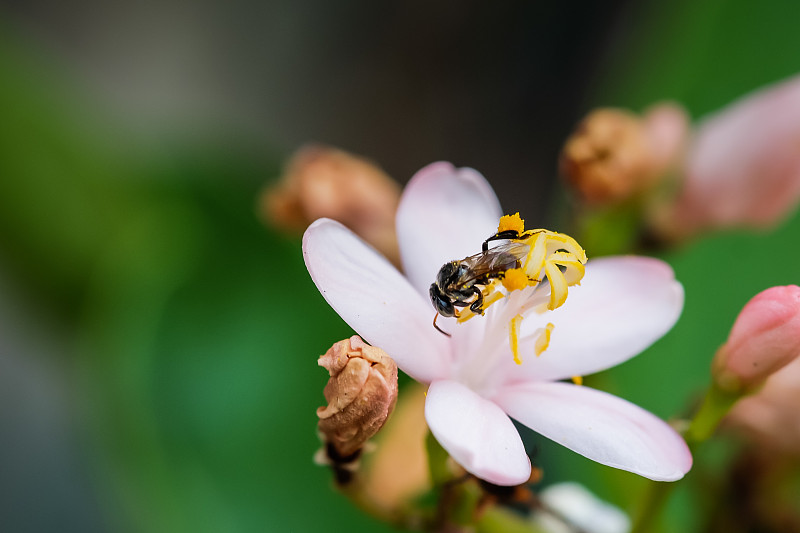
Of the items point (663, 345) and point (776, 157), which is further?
point (663, 345)

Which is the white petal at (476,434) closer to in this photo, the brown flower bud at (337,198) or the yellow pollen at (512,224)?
the yellow pollen at (512,224)

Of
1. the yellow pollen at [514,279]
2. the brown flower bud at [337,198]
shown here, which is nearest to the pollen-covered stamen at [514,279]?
the yellow pollen at [514,279]

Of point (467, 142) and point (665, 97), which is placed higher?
point (665, 97)

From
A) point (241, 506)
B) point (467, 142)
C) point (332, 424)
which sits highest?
point (332, 424)

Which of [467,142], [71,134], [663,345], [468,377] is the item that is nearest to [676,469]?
[468,377]

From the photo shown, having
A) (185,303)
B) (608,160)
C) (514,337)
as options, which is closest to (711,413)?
(514,337)

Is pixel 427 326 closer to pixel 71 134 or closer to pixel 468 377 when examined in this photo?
pixel 468 377
